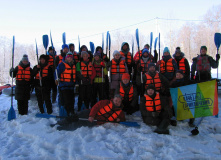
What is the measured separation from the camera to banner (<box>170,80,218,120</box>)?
10.3 feet

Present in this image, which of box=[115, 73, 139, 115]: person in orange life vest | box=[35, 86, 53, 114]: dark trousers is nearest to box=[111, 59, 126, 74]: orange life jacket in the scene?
box=[115, 73, 139, 115]: person in orange life vest

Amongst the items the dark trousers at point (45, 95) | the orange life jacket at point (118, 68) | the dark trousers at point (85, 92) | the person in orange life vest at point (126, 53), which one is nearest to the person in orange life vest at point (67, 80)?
the dark trousers at point (85, 92)

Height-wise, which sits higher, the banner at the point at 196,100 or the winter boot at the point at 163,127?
the banner at the point at 196,100

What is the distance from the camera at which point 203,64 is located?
4.74 meters

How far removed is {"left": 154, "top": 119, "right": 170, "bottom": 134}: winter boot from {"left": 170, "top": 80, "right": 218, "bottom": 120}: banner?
1.41ft

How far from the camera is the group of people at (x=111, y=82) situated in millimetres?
3465

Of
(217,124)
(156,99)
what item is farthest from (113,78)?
(217,124)

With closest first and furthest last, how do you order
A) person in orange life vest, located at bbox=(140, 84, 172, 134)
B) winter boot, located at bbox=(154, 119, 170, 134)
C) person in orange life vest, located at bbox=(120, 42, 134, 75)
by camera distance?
1. winter boot, located at bbox=(154, 119, 170, 134)
2. person in orange life vest, located at bbox=(140, 84, 172, 134)
3. person in orange life vest, located at bbox=(120, 42, 134, 75)

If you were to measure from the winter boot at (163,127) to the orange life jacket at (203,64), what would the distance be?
2473 mm

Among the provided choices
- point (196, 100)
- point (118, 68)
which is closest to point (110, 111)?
point (118, 68)

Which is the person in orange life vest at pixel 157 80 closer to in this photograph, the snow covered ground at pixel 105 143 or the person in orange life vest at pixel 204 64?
the snow covered ground at pixel 105 143

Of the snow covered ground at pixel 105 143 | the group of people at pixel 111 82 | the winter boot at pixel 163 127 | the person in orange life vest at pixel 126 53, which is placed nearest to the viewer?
the snow covered ground at pixel 105 143

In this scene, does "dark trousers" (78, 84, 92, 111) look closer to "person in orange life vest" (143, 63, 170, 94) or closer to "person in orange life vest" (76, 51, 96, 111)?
"person in orange life vest" (76, 51, 96, 111)

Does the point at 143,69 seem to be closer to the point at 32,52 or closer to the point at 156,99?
the point at 156,99
